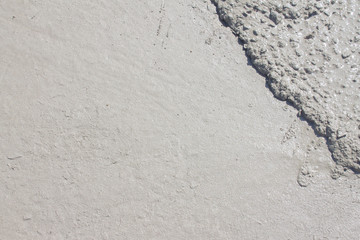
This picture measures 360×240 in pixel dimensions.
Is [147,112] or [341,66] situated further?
[341,66]

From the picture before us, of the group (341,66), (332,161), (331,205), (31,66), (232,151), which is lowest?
(31,66)

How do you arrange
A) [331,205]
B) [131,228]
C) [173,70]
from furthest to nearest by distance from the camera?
[173,70] → [331,205] → [131,228]

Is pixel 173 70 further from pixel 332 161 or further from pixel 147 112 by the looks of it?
pixel 332 161

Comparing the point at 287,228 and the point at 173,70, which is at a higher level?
the point at 173,70

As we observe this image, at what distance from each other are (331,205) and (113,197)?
148 centimetres

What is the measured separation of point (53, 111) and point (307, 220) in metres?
1.88

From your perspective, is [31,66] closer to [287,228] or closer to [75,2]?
[75,2]

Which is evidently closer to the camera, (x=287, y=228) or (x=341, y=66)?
(x=287, y=228)

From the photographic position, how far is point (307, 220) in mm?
2484

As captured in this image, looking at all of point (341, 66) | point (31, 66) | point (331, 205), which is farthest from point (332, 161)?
point (31, 66)

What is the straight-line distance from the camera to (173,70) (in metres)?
2.80

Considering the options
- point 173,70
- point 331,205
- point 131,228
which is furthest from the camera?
point 173,70

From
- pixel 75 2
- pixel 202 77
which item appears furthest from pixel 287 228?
pixel 75 2

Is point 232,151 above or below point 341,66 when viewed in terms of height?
below
